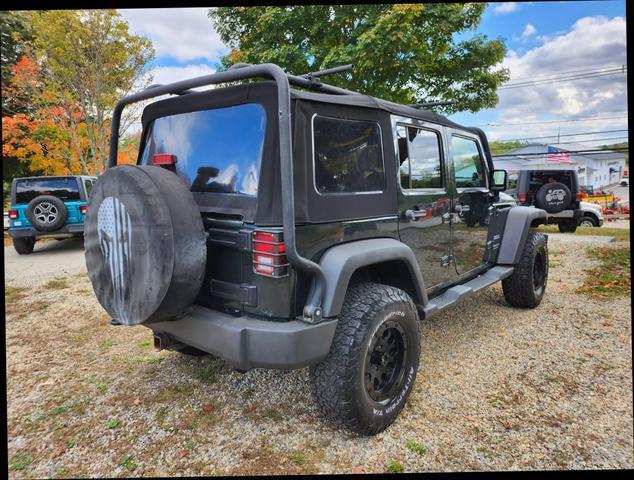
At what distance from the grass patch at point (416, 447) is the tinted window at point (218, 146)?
179 centimetres

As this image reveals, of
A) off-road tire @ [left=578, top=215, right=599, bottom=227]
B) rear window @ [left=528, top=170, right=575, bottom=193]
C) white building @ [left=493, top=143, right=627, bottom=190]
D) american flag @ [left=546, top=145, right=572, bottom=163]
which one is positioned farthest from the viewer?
white building @ [left=493, top=143, right=627, bottom=190]

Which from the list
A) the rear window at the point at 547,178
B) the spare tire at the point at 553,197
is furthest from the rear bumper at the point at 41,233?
the rear window at the point at 547,178

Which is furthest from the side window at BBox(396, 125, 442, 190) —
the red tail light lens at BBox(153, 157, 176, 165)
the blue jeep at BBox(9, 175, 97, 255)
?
the blue jeep at BBox(9, 175, 97, 255)

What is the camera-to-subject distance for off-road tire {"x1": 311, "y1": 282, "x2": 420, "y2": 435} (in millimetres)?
2494

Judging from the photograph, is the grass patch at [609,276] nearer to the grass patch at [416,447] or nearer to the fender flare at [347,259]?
the fender flare at [347,259]

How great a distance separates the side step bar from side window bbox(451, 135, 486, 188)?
3.08 feet

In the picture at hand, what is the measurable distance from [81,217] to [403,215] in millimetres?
8546

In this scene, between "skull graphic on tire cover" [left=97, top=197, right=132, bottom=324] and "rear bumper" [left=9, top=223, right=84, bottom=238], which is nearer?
"skull graphic on tire cover" [left=97, top=197, right=132, bottom=324]

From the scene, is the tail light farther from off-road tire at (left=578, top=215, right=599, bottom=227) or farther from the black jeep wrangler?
off-road tire at (left=578, top=215, right=599, bottom=227)

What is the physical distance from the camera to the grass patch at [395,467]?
2.44 m

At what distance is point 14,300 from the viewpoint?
236 inches

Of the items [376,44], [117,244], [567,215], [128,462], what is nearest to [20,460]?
[128,462]

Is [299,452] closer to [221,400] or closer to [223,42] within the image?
[221,400]

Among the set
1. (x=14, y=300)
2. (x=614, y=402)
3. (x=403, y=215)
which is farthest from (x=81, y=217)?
(x=614, y=402)
